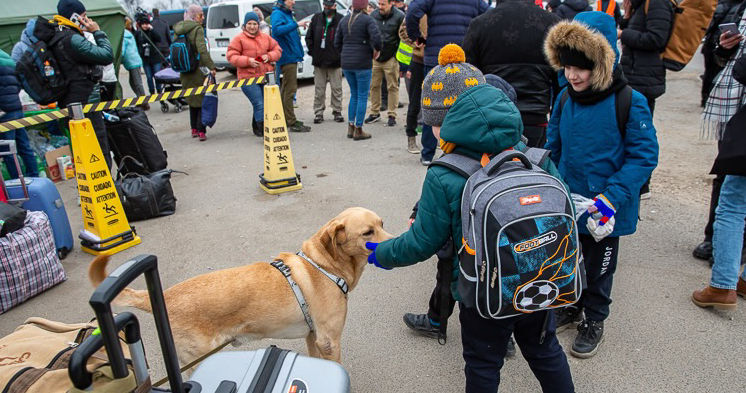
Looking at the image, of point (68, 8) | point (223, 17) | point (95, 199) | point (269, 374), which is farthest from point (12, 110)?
point (223, 17)

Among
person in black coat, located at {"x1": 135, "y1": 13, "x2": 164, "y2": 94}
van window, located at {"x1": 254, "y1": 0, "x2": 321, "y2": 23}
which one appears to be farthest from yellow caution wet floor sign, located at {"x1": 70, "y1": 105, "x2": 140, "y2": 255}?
van window, located at {"x1": 254, "y1": 0, "x2": 321, "y2": 23}

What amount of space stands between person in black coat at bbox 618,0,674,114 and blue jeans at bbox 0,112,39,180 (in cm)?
654

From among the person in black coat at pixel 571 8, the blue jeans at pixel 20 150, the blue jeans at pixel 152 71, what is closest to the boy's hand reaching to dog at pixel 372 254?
the blue jeans at pixel 20 150

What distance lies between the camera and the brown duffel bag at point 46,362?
125 cm

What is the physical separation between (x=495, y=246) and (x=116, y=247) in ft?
12.9

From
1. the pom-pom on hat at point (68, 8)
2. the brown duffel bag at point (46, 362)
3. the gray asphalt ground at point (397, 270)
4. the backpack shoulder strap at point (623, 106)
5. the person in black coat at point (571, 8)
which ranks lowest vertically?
the gray asphalt ground at point (397, 270)

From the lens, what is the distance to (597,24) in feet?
8.50

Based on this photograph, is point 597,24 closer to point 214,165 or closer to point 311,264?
point 311,264

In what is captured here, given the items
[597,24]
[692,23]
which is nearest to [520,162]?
[597,24]

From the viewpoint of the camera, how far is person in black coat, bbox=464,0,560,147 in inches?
137

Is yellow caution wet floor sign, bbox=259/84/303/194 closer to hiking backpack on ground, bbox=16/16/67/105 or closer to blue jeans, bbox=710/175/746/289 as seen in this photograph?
hiking backpack on ground, bbox=16/16/67/105

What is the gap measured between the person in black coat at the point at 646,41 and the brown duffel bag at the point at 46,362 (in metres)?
4.27

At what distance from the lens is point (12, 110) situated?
5.61 m

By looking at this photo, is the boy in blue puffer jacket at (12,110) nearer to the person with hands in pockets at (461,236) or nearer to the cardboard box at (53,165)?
the cardboard box at (53,165)
